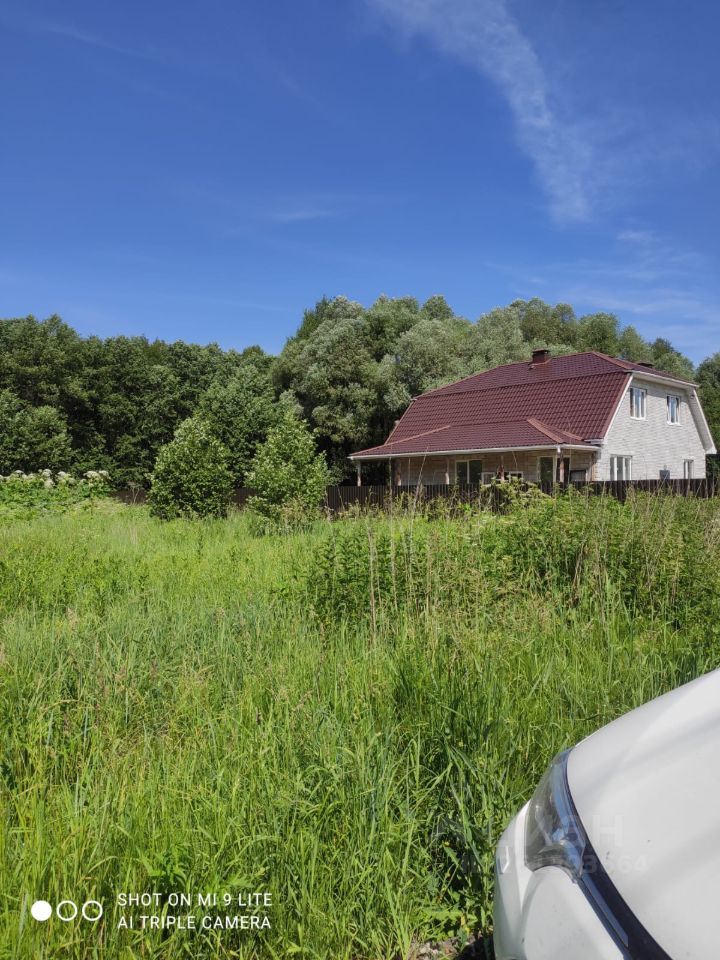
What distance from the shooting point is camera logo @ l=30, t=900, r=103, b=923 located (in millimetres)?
1900

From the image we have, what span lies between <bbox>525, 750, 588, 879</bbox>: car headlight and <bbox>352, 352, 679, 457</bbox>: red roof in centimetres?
2285

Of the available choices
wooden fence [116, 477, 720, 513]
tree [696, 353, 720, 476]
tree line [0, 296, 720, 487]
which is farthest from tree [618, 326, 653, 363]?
wooden fence [116, 477, 720, 513]

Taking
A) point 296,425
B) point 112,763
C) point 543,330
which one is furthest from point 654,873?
point 543,330

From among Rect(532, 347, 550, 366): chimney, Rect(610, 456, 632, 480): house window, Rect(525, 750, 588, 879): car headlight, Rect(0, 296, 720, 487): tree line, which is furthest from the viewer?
Rect(0, 296, 720, 487): tree line

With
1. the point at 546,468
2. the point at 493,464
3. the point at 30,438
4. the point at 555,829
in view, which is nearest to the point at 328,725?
the point at 555,829

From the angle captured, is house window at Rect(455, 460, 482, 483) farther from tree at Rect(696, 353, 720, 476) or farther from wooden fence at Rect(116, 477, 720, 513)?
tree at Rect(696, 353, 720, 476)

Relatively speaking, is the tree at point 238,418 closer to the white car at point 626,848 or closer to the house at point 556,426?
the house at point 556,426

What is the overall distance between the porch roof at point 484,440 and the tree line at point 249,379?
7131mm

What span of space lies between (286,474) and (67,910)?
13982 mm

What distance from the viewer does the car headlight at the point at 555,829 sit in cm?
138

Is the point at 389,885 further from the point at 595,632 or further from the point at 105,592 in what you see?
the point at 105,592

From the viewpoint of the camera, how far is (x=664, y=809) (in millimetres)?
1291

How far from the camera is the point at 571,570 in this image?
5.54 metres

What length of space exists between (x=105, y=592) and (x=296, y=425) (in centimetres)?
1217
